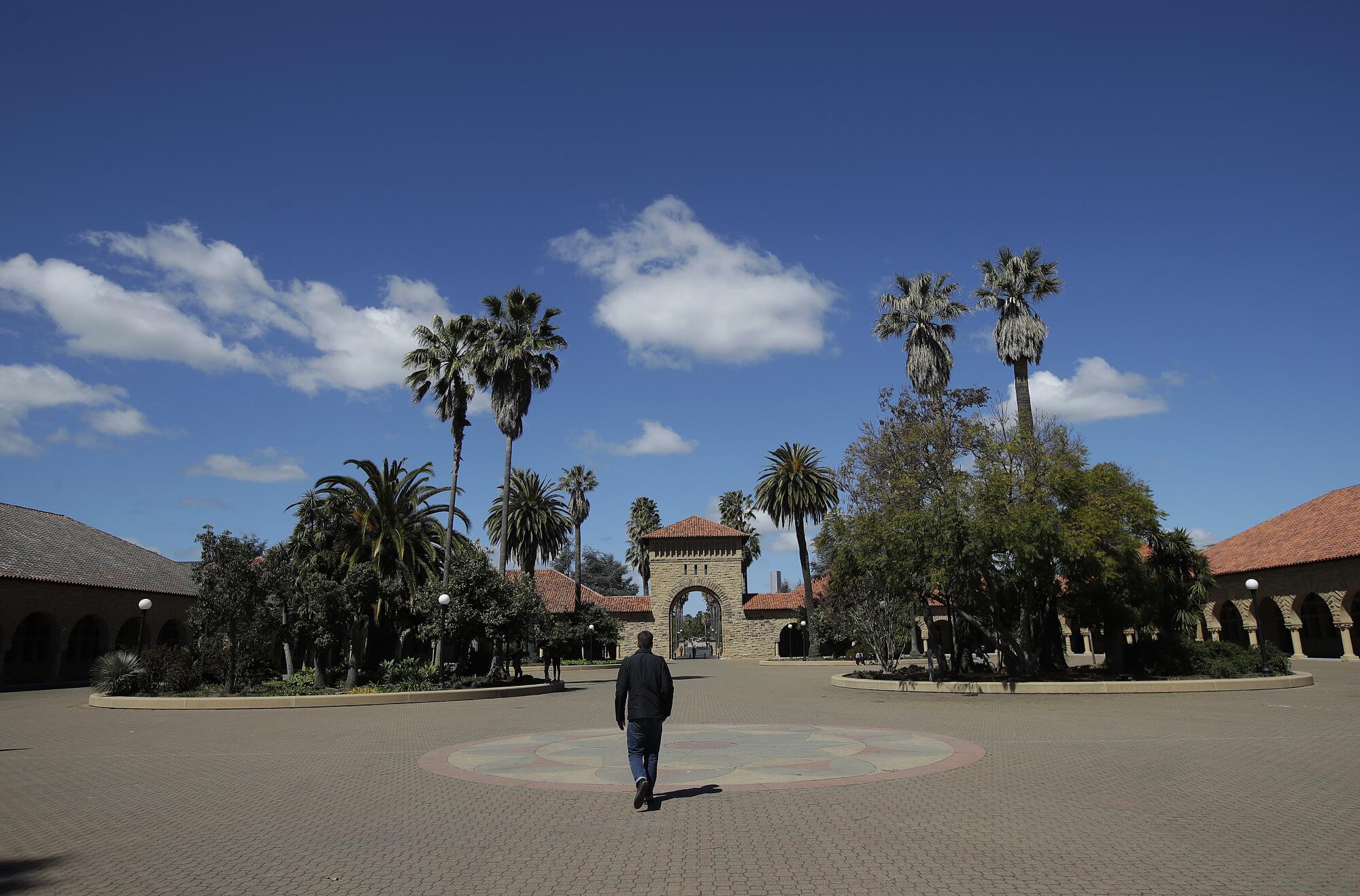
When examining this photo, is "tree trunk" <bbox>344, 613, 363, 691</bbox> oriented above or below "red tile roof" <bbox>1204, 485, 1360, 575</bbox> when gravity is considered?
below

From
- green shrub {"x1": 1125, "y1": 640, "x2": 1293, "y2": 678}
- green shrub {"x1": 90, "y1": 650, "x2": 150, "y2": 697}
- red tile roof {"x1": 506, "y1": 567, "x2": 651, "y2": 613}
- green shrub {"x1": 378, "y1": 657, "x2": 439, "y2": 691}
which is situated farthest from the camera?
red tile roof {"x1": 506, "y1": 567, "x2": 651, "y2": 613}

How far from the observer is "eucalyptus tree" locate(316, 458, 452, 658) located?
1305 inches

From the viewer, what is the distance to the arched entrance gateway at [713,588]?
206 ft

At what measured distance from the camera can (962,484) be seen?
24219 millimetres

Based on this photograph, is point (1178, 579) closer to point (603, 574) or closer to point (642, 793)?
point (642, 793)

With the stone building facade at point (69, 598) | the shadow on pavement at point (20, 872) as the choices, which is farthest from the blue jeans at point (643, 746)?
the stone building facade at point (69, 598)

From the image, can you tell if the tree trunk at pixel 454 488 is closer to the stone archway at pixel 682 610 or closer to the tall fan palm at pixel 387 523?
the tall fan palm at pixel 387 523

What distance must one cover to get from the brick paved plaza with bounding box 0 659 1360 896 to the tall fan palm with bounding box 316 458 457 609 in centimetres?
1920

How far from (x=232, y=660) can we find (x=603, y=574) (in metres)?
101

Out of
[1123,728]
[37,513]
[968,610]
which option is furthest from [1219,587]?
[37,513]

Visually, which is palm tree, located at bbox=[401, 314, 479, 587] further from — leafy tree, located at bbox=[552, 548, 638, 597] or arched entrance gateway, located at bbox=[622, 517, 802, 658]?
leafy tree, located at bbox=[552, 548, 638, 597]

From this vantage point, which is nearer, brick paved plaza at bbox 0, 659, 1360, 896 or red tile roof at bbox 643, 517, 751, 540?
brick paved plaza at bbox 0, 659, 1360, 896

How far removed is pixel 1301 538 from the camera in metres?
38.9

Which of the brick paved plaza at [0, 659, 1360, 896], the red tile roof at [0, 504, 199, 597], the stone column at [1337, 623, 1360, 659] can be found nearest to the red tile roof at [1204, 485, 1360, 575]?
the stone column at [1337, 623, 1360, 659]
